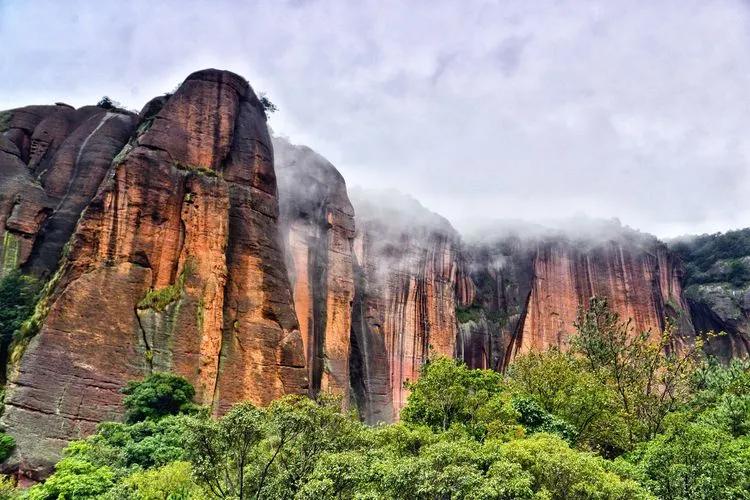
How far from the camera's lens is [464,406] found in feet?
72.9

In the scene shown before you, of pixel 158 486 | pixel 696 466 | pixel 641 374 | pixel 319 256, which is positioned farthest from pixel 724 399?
pixel 319 256

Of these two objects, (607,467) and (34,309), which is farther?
(34,309)

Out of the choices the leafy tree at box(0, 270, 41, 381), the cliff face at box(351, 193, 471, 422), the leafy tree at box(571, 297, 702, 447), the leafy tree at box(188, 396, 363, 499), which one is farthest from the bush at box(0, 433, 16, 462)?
the leafy tree at box(571, 297, 702, 447)

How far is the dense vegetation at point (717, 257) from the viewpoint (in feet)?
176

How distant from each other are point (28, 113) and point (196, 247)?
1562cm

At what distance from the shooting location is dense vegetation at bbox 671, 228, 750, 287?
53.7 metres

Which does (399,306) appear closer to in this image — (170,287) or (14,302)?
(170,287)

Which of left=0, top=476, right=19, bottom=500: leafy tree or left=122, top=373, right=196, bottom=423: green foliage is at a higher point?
left=122, top=373, right=196, bottom=423: green foliage

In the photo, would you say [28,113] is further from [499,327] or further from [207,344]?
[499,327]

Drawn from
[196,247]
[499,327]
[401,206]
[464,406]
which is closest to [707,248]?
[499,327]

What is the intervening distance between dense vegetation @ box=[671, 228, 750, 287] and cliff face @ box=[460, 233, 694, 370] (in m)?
4.07


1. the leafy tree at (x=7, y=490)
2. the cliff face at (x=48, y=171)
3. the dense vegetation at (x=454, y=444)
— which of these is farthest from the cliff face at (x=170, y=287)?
the leafy tree at (x=7, y=490)

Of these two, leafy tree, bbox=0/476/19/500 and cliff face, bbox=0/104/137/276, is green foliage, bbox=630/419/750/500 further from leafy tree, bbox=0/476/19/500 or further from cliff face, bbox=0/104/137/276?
cliff face, bbox=0/104/137/276

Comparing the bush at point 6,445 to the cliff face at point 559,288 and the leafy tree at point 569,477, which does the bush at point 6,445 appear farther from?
the cliff face at point 559,288
